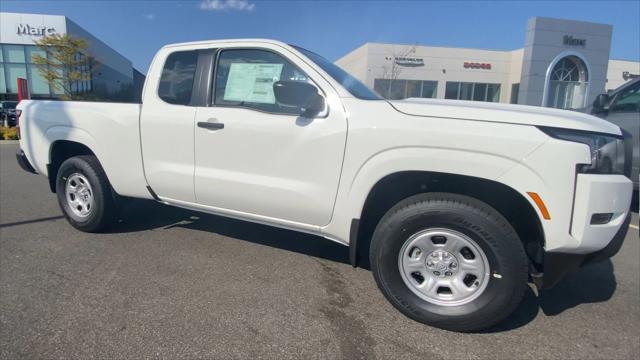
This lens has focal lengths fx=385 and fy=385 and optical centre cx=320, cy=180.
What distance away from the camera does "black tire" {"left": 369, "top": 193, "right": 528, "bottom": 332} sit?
2340mm

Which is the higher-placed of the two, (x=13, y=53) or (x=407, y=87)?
(x=13, y=53)

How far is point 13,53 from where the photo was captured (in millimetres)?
31766

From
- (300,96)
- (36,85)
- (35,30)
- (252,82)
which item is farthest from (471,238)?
(35,30)

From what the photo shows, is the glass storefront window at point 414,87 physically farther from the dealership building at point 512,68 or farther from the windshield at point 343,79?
the windshield at point 343,79

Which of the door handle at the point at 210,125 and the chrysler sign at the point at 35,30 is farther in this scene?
the chrysler sign at the point at 35,30

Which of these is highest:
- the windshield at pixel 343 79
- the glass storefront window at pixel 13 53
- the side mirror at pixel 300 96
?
the glass storefront window at pixel 13 53

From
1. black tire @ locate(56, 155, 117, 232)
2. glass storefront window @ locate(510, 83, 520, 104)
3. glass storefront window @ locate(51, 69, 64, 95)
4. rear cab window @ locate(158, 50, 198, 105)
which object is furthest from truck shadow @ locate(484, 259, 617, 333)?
glass storefront window @ locate(51, 69, 64, 95)

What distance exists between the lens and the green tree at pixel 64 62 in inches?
1017

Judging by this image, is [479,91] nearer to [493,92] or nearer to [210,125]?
[493,92]

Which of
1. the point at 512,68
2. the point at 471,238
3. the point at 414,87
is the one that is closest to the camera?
the point at 471,238

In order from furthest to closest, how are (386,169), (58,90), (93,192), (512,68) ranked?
(512,68)
(58,90)
(93,192)
(386,169)

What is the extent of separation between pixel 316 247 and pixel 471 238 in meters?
1.87

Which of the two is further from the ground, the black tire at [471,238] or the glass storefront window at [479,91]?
the glass storefront window at [479,91]

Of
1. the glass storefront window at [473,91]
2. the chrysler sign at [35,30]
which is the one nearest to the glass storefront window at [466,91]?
the glass storefront window at [473,91]
